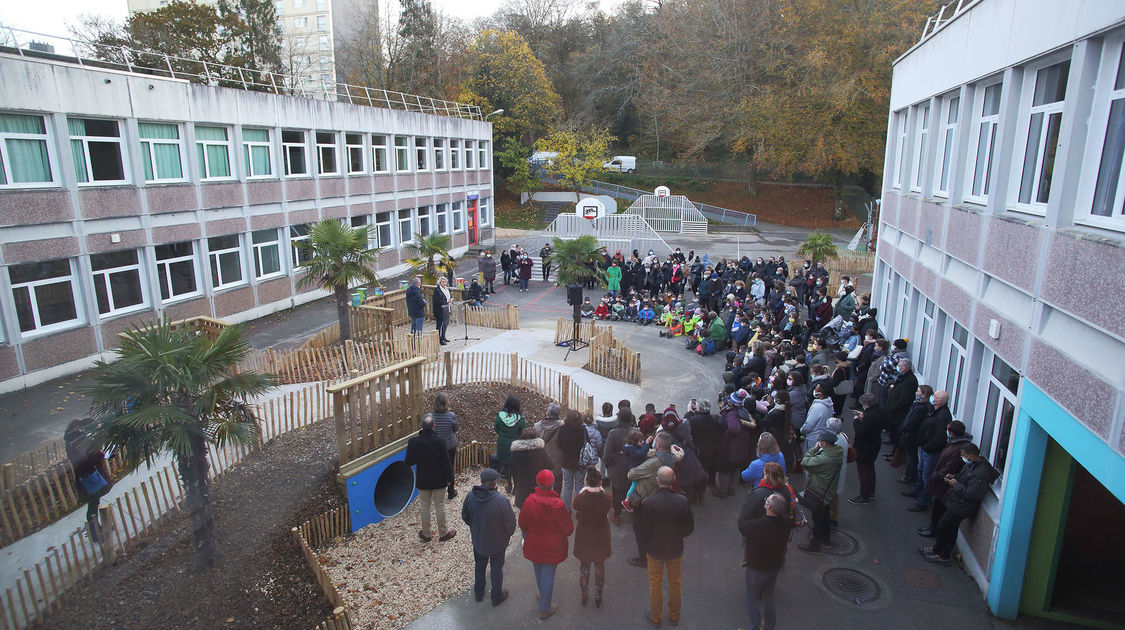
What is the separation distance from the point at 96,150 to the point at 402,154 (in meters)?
14.8

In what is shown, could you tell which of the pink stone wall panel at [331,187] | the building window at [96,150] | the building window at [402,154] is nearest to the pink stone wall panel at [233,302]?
the building window at [96,150]

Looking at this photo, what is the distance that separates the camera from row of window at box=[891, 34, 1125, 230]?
5.53 m

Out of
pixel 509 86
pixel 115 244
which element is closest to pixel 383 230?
pixel 115 244

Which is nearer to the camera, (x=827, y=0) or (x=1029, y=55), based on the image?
(x=1029, y=55)

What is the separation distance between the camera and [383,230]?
2822cm

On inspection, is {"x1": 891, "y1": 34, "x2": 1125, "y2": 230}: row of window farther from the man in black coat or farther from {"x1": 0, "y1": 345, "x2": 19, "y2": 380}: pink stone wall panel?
{"x1": 0, "y1": 345, "x2": 19, "y2": 380}: pink stone wall panel

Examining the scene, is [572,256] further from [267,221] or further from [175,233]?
[267,221]

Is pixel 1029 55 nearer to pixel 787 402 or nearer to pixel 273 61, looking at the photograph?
pixel 787 402

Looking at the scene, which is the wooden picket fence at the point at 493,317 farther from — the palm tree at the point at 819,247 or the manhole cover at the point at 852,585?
the manhole cover at the point at 852,585

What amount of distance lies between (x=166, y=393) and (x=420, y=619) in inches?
135

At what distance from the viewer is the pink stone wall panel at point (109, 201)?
1511cm

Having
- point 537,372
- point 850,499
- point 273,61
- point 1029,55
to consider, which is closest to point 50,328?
point 537,372

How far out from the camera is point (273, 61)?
41406mm

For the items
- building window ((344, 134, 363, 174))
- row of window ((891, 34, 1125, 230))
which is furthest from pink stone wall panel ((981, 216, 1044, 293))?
building window ((344, 134, 363, 174))
